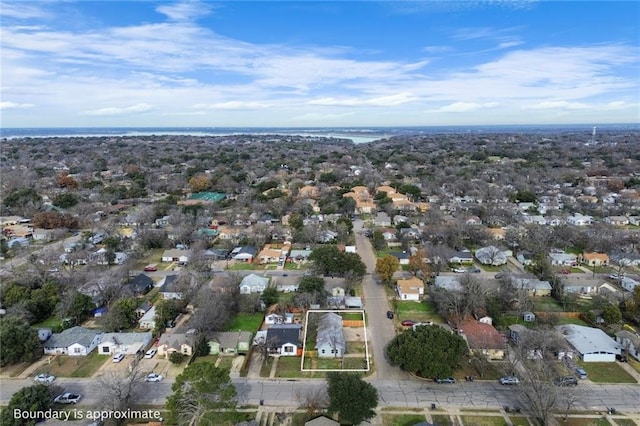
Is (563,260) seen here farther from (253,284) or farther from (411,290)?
(253,284)

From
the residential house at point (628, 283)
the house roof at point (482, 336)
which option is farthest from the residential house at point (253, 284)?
the residential house at point (628, 283)

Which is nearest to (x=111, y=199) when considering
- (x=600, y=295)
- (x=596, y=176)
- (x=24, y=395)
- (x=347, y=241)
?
(x=347, y=241)

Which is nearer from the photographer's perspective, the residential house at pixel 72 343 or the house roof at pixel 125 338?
the residential house at pixel 72 343

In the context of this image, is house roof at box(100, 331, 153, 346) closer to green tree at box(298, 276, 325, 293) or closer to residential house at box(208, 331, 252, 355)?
residential house at box(208, 331, 252, 355)

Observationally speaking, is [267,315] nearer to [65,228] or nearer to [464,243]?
[464,243]

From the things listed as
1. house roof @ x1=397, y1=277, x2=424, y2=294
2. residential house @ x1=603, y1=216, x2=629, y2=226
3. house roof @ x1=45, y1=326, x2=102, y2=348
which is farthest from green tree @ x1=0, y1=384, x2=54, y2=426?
residential house @ x1=603, y1=216, x2=629, y2=226

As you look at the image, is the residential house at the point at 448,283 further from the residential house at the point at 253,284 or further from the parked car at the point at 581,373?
the residential house at the point at 253,284
